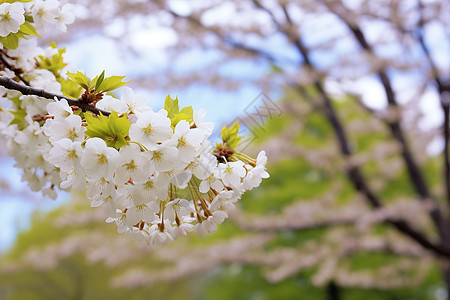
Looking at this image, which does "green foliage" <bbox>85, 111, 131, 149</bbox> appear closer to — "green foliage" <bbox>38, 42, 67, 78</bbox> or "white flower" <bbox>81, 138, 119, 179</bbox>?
"white flower" <bbox>81, 138, 119, 179</bbox>

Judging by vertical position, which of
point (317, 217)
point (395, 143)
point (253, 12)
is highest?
point (253, 12)

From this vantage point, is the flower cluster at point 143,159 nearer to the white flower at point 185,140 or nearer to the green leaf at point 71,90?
the white flower at point 185,140

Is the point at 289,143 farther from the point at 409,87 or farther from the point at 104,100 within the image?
the point at 104,100

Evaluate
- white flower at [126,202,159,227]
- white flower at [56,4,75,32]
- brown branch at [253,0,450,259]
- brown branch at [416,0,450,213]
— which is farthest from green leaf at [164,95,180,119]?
brown branch at [416,0,450,213]

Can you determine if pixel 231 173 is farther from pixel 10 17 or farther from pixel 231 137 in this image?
pixel 10 17

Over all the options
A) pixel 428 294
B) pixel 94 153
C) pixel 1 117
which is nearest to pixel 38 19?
pixel 1 117

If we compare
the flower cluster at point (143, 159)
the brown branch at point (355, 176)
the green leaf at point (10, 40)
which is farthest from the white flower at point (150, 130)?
the brown branch at point (355, 176)

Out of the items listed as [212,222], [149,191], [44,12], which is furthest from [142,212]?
[44,12]
